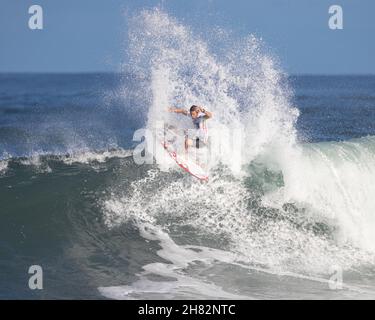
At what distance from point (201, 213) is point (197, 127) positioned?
200 centimetres

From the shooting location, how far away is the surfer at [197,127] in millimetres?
13828

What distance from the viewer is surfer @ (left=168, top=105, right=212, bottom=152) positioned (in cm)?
1383

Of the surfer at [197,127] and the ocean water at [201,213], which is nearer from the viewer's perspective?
the ocean water at [201,213]

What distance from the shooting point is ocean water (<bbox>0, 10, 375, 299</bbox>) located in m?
10.8

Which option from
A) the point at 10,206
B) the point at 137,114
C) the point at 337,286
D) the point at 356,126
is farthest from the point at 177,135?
the point at 137,114

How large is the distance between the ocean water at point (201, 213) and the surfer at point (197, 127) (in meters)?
0.88

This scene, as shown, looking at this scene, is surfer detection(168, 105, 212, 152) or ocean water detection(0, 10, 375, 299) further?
surfer detection(168, 105, 212, 152)

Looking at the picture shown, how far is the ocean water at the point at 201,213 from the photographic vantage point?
1082 cm

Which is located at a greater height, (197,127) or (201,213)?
(197,127)

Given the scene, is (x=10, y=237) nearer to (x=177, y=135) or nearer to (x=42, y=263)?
(x=42, y=263)

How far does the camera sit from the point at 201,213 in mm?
13633

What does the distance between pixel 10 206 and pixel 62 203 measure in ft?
3.87

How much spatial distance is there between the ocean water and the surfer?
884mm

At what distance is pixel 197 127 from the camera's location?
46.3ft
